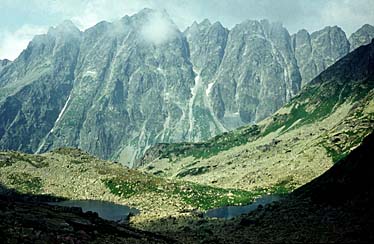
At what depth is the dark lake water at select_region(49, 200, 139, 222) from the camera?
14545cm

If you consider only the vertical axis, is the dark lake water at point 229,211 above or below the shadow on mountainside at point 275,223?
above

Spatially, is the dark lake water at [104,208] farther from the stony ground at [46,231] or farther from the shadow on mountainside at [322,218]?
the stony ground at [46,231]

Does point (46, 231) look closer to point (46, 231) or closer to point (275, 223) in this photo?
point (46, 231)

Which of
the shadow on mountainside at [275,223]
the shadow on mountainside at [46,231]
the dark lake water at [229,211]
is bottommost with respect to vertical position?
the shadow on mountainside at [46,231]

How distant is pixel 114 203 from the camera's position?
568 feet

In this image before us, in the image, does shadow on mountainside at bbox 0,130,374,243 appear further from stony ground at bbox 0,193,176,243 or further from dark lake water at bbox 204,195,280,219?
dark lake water at bbox 204,195,280,219

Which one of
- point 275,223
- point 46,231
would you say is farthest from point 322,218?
point 46,231

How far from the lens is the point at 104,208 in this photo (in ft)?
527

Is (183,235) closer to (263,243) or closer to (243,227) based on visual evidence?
(243,227)

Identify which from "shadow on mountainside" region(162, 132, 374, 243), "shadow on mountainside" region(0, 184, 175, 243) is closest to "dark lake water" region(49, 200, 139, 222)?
"shadow on mountainside" region(162, 132, 374, 243)

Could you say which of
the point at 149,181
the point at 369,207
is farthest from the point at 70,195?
the point at 369,207

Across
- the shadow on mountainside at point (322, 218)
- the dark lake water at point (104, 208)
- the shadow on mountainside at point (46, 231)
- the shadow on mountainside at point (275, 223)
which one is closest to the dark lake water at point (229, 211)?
the dark lake water at point (104, 208)

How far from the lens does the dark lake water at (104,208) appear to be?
14545cm

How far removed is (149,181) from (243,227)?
106 m
